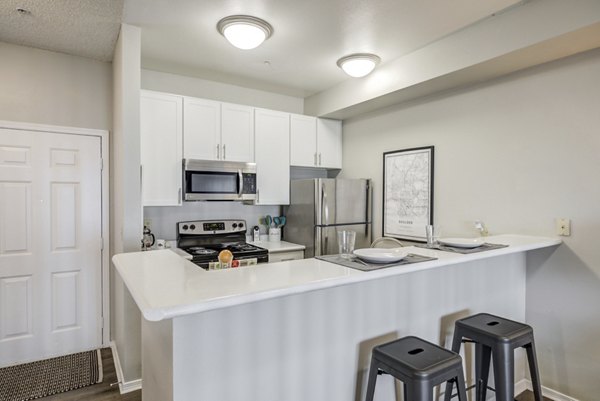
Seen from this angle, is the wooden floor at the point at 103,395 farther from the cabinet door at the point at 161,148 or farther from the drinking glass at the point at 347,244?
the drinking glass at the point at 347,244

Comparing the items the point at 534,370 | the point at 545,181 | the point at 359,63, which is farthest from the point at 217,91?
the point at 534,370

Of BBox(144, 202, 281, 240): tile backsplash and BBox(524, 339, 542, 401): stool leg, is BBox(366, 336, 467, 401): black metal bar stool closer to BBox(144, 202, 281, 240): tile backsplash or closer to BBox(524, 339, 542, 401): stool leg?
BBox(524, 339, 542, 401): stool leg

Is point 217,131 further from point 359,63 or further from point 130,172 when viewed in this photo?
point 359,63

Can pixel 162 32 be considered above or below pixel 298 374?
above

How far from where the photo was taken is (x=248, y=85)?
12.8 ft

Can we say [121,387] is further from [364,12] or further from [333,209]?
[364,12]

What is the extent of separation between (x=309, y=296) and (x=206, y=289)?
1.82 feet

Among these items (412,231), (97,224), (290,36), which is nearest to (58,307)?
(97,224)

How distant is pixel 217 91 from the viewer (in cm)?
382

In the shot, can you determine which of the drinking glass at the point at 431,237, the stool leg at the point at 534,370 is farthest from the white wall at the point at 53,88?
the stool leg at the point at 534,370

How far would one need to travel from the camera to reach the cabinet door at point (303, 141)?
3.97 meters

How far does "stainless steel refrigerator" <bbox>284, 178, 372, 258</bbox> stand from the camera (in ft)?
11.8

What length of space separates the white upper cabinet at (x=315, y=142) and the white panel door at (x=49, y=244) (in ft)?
6.59

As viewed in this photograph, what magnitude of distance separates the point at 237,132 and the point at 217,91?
2.07ft
